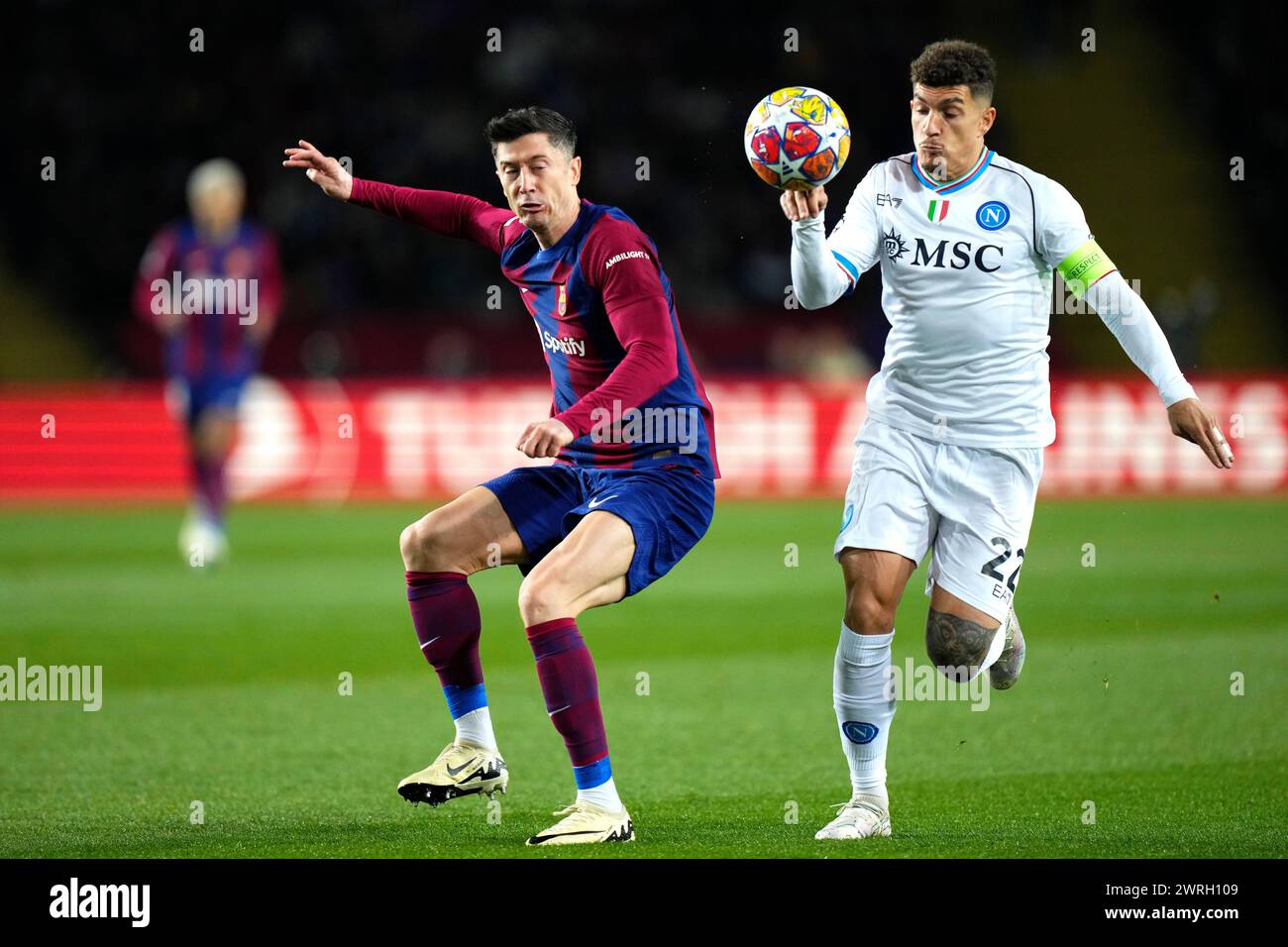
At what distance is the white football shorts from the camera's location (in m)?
5.46

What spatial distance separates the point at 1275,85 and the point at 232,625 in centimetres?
1260

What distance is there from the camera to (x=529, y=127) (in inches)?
213

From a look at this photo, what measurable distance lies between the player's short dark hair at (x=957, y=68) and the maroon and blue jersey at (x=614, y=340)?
1009 mm

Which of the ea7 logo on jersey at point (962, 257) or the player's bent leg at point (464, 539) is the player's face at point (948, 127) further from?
the player's bent leg at point (464, 539)

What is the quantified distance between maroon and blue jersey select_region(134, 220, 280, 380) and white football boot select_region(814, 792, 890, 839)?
30.5 ft

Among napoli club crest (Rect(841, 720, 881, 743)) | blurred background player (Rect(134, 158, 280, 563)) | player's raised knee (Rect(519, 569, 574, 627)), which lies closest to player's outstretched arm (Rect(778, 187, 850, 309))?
player's raised knee (Rect(519, 569, 574, 627))

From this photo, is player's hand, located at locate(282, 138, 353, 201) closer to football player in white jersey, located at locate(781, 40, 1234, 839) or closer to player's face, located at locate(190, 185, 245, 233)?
football player in white jersey, located at locate(781, 40, 1234, 839)

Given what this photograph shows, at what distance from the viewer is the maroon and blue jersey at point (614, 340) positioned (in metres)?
5.10

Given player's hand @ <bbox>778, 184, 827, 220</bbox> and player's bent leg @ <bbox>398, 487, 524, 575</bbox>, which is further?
player's bent leg @ <bbox>398, 487, 524, 575</bbox>

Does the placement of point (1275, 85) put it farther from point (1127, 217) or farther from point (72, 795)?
point (72, 795)

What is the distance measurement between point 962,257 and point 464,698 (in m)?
2.17

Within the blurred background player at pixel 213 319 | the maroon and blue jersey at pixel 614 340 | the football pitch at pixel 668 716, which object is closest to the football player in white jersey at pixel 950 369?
the maroon and blue jersey at pixel 614 340

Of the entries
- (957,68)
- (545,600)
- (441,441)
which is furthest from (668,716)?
(441,441)

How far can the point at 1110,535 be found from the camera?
1482 centimetres
